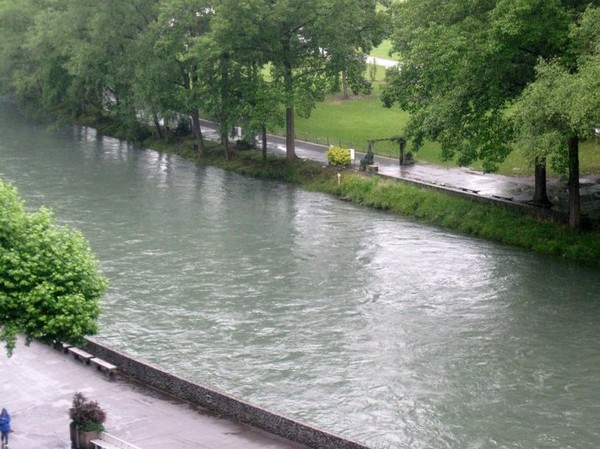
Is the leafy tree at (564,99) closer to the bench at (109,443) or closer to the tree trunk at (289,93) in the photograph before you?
the bench at (109,443)

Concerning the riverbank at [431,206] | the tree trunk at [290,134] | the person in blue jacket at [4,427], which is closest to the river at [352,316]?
the riverbank at [431,206]

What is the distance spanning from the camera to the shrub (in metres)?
27.8

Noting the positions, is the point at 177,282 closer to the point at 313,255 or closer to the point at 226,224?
the point at 313,255

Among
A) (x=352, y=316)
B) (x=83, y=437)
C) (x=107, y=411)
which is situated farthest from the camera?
(x=352, y=316)

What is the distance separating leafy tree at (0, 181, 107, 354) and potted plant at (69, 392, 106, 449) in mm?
2176

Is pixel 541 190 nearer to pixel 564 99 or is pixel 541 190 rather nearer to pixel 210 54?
pixel 564 99

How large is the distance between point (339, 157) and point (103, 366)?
36.6m

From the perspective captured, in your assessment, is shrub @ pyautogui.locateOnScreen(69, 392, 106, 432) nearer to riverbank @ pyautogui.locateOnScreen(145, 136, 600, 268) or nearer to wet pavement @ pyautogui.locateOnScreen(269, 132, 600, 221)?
riverbank @ pyautogui.locateOnScreen(145, 136, 600, 268)

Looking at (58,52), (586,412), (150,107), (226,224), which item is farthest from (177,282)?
(58,52)

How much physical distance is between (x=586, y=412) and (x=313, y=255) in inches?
818

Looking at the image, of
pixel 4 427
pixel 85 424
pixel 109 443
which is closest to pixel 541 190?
pixel 109 443

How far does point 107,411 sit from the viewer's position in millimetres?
30844

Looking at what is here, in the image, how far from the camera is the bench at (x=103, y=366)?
33.8 meters

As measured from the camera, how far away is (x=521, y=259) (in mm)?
49312
